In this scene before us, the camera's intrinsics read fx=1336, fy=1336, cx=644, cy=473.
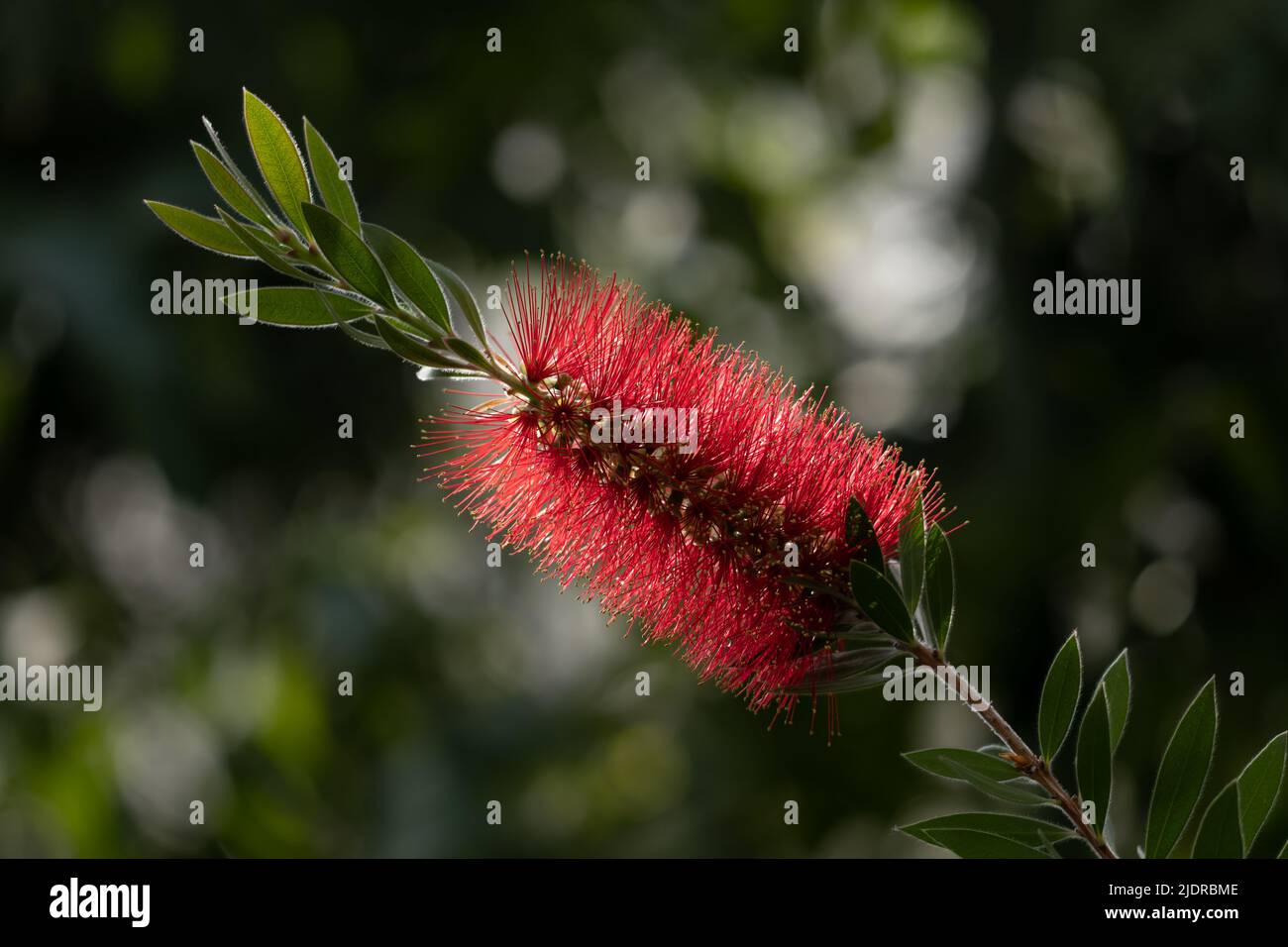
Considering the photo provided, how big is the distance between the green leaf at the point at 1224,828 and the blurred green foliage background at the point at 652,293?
4.54 metres

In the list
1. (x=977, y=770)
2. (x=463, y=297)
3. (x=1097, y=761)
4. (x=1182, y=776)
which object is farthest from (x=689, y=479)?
(x=1182, y=776)

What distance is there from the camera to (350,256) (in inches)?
60.0

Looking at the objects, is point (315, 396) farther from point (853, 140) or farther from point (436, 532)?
point (853, 140)

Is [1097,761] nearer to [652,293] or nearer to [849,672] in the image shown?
[849,672]

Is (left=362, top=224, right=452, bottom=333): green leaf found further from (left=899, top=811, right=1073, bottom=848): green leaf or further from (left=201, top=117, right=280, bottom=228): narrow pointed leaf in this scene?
(left=899, top=811, right=1073, bottom=848): green leaf

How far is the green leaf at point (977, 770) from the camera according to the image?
1.62 m

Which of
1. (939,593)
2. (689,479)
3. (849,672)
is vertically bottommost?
(849,672)

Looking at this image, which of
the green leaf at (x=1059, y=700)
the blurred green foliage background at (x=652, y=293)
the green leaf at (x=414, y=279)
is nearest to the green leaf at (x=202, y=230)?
the green leaf at (x=414, y=279)

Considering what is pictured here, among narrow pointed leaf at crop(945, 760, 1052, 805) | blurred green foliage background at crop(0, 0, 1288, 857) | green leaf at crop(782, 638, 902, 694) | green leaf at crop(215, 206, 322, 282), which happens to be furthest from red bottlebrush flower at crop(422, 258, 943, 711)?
blurred green foliage background at crop(0, 0, 1288, 857)

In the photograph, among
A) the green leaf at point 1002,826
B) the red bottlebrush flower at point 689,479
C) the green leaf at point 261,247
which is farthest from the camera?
the red bottlebrush flower at point 689,479

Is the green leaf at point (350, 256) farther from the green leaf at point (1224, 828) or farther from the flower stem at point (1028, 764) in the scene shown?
the green leaf at point (1224, 828)

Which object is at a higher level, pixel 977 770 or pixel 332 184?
pixel 332 184

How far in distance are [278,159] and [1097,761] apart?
1265 millimetres

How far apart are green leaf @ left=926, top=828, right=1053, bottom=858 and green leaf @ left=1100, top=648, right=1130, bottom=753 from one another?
0.18 meters
